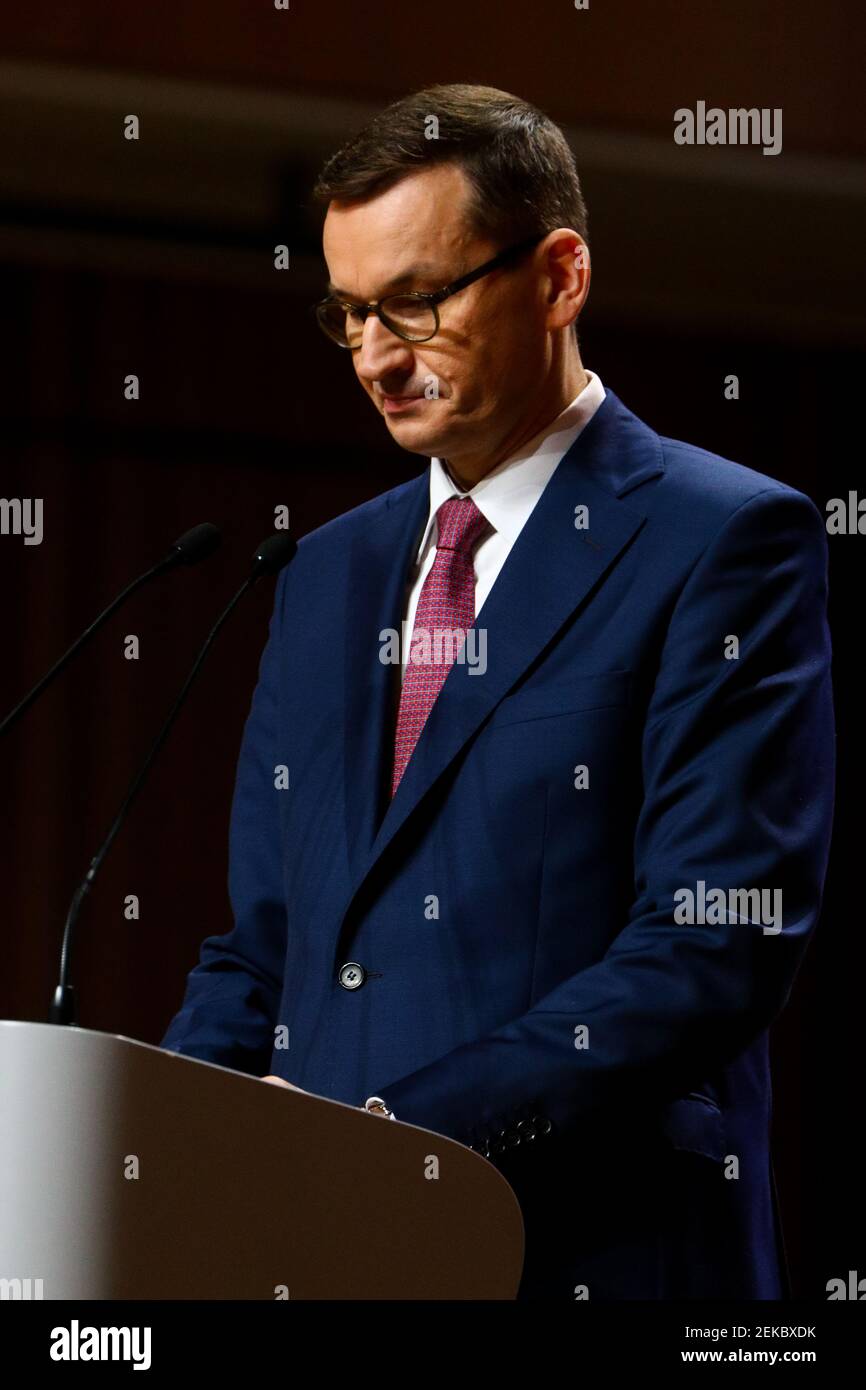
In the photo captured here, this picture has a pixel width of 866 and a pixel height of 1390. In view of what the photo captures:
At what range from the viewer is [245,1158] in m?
1.17

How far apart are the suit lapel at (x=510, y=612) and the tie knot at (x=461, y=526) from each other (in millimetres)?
67

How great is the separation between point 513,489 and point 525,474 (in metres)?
0.02

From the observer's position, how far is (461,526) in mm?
1812

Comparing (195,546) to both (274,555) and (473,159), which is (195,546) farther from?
(473,159)

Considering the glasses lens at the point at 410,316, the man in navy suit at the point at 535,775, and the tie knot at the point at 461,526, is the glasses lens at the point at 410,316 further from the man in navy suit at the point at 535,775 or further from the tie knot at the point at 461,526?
the tie knot at the point at 461,526

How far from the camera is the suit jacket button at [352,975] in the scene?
164cm

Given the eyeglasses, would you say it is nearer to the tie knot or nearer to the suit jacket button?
the tie knot

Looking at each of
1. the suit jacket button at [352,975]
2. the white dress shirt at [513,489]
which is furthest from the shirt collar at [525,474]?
the suit jacket button at [352,975]

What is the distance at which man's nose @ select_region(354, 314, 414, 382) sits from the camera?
1.74m

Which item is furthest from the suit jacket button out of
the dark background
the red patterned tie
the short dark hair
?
the dark background

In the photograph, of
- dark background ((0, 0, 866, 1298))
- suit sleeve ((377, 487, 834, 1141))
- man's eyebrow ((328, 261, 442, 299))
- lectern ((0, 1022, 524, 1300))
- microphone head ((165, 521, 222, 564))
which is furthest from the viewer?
dark background ((0, 0, 866, 1298))

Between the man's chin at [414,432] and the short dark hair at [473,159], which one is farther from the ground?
the short dark hair at [473,159]

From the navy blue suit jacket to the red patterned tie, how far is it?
0.02m
